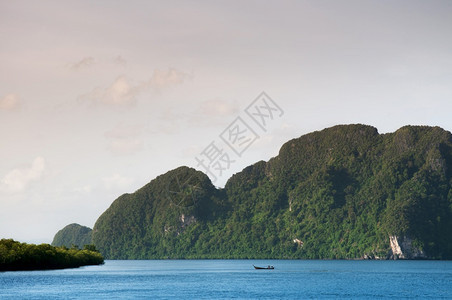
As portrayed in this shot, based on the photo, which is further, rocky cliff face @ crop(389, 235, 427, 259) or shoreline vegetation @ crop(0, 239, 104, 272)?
rocky cliff face @ crop(389, 235, 427, 259)

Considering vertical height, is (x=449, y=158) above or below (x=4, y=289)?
above

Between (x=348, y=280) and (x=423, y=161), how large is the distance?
4289 inches

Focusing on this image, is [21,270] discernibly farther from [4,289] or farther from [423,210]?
[423,210]

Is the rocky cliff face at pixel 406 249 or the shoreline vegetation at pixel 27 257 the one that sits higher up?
the shoreline vegetation at pixel 27 257

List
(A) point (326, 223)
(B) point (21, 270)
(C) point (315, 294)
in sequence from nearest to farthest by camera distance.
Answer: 1. (C) point (315, 294)
2. (B) point (21, 270)
3. (A) point (326, 223)

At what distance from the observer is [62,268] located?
364ft

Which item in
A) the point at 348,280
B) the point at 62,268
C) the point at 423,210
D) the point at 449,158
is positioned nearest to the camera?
the point at 348,280

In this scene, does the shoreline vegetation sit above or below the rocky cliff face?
above

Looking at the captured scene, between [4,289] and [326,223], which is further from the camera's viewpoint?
[326,223]

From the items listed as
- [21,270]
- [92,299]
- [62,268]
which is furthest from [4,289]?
[62,268]

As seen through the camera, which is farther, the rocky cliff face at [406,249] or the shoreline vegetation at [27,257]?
the rocky cliff face at [406,249]

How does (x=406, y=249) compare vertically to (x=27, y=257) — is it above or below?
below

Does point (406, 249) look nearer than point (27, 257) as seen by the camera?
No

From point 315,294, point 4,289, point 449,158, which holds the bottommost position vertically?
point 315,294
